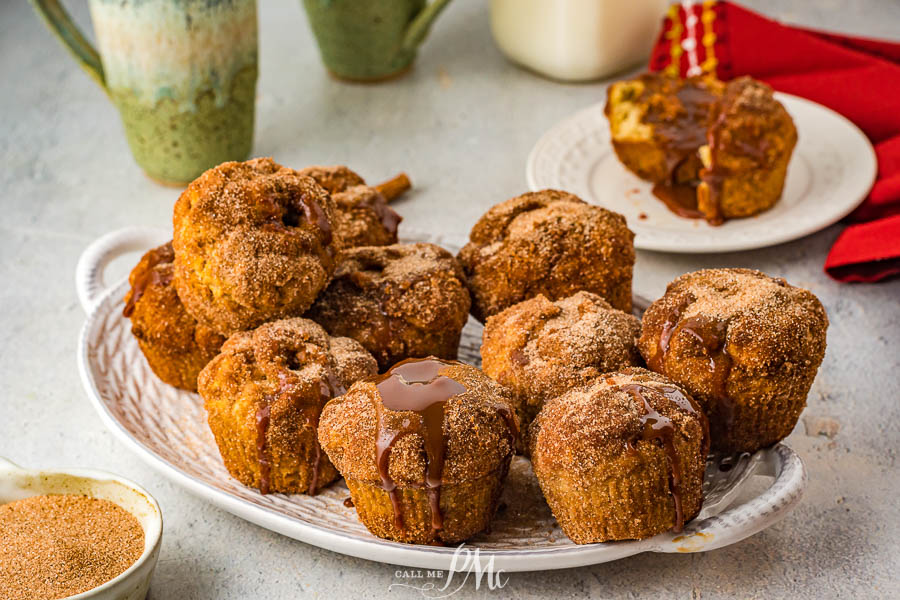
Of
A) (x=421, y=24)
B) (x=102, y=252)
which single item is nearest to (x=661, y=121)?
(x=421, y=24)

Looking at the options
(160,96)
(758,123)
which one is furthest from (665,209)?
(160,96)

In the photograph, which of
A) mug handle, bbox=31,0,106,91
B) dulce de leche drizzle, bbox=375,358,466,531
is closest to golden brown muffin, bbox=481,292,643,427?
dulce de leche drizzle, bbox=375,358,466,531

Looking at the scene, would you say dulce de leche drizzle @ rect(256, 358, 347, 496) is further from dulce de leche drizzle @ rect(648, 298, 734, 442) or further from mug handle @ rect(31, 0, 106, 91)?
mug handle @ rect(31, 0, 106, 91)

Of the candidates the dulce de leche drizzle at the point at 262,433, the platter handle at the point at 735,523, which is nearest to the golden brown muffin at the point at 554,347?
the platter handle at the point at 735,523

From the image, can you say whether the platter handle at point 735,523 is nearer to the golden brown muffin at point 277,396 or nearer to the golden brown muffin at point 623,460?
the golden brown muffin at point 623,460

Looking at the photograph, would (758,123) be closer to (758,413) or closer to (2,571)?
(758,413)

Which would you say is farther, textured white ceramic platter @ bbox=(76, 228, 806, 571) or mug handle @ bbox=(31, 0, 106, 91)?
mug handle @ bbox=(31, 0, 106, 91)
